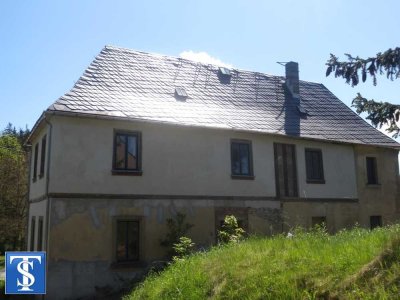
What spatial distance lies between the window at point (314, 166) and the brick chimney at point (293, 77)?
4238 millimetres

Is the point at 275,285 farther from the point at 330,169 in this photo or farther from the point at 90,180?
the point at 330,169

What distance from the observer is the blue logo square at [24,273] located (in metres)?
7.17

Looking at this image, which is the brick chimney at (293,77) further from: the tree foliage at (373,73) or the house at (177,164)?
the tree foliage at (373,73)

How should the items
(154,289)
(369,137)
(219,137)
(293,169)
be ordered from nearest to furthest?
1. (154,289)
2. (219,137)
3. (293,169)
4. (369,137)

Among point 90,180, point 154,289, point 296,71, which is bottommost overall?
point 154,289

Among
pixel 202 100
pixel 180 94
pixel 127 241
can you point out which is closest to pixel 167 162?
pixel 127 241

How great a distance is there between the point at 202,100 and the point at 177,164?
12.5 ft

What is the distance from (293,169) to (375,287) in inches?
525

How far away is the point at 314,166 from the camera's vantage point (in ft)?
63.5

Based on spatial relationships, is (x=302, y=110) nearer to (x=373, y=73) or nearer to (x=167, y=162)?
(x=167, y=162)

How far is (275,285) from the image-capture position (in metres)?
6.44

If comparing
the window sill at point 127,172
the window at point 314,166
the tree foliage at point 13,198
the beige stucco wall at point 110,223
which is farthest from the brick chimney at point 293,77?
the tree foliage at point 13,198

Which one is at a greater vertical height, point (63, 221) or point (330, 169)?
point (330, 169)

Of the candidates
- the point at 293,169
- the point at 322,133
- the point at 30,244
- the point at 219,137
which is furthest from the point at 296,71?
the point at 30,244
